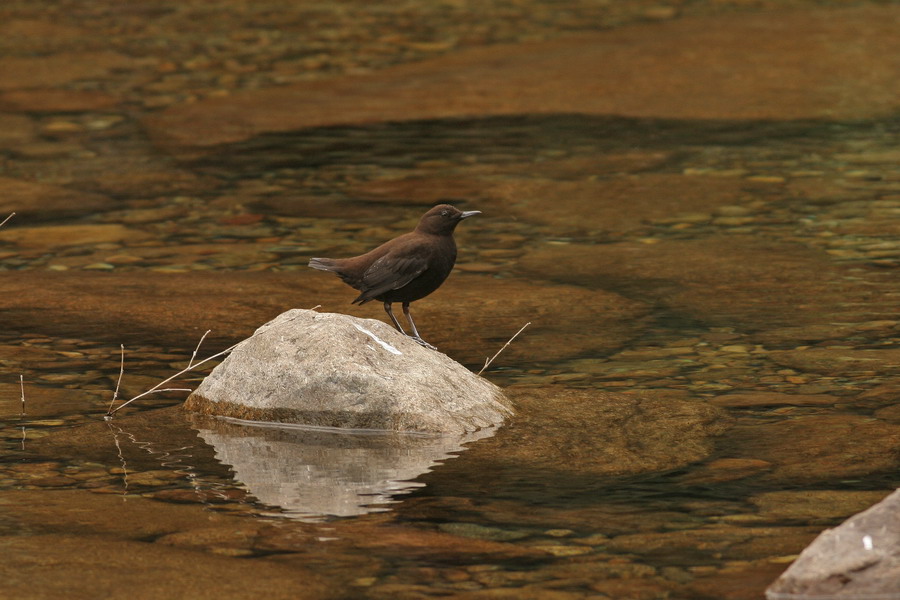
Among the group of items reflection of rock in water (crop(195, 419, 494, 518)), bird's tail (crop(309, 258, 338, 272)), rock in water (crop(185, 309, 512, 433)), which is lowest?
reflection of rock in water (crop(195, 419, 494, 518))

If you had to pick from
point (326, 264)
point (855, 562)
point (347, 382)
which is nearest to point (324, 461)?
point (347, 382)

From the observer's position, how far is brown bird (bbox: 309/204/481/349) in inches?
249

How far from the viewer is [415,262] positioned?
6320 millimetres

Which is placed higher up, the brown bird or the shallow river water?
the brown bird

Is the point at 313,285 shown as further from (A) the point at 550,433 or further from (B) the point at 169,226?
(A) the point at 550,433

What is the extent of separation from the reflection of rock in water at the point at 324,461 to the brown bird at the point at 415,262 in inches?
25.5

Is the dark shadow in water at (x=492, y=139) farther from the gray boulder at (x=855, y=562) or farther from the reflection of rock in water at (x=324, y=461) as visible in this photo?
the gray boulder at (x=855, y=562)

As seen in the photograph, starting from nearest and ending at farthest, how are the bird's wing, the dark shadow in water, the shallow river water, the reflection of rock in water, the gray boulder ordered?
the gray boulder < the shallow river water < the reflection of rock in water < the bird's wing < the dark shadow in water

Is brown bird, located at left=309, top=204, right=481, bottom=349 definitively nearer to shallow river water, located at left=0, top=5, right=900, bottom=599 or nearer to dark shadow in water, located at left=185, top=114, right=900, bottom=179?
shallow river water, located at left=0, top=5, right=900, bottom=599

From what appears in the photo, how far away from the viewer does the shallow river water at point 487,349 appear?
15.3 ft

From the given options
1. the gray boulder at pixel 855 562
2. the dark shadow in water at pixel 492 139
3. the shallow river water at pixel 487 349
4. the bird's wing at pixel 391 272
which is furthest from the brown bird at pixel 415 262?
the dark shadow in water at pixel 492 139

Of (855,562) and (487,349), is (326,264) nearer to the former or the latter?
(487,349)

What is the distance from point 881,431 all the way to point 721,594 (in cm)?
176

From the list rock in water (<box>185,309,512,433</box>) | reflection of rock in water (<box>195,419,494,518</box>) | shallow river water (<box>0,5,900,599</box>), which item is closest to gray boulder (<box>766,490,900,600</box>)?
shallow river water (<box>0,5,900,599</box>)
